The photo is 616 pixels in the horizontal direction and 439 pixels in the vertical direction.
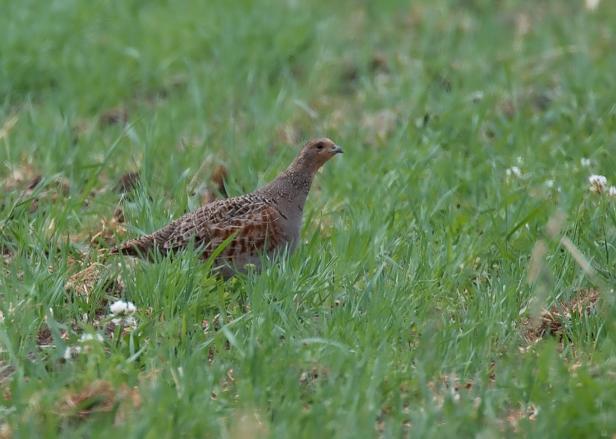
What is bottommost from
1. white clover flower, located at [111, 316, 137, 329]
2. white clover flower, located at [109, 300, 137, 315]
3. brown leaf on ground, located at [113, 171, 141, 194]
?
brown leaf on ground, located at [113, 171, 141, 194]

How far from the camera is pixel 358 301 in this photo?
5.13 m

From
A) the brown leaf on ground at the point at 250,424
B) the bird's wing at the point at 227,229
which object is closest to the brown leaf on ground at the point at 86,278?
the bird's wing at the point at 227,229

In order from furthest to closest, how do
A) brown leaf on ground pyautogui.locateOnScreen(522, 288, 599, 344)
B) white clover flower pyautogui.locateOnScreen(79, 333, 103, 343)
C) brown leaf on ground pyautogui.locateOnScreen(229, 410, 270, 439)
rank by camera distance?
brown leaf on ground pyautogui.locateOnScreen(522, 288, 599, 344)
white clover flower pyautogui.locateOnScreen(79, 333, 103, 343)
brown leaf on ground pyautogui.locateOnScreen(229, 410, 270, 439)

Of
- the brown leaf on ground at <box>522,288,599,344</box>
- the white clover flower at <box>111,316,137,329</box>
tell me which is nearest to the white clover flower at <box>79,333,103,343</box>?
the white clover flower at <box>111,316,137,329</box>

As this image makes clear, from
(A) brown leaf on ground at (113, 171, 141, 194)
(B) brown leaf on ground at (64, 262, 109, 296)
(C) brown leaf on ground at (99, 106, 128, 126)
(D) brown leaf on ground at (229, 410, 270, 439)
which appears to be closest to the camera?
(D) brown leaf on ground at (229, 410, 270, 439)

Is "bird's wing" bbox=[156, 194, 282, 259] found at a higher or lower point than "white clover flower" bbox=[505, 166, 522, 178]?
higher

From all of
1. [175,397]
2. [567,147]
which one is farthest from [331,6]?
[175,397]

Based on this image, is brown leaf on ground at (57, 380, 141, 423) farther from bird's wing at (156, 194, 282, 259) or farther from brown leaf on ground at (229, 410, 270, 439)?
bird's wing at (156, 194, 282, 259)

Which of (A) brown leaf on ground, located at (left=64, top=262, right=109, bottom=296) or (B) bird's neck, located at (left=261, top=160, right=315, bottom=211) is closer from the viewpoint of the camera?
(A) brown leaf on ground, located at (left=64, top=262, right=109, bottom=296)

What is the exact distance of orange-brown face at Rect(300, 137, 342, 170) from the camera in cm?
621

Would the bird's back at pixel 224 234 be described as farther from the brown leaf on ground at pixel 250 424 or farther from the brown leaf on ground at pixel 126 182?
the brown leaf on ground at pixel 250 424

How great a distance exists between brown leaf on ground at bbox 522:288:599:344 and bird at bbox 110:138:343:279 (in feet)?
3.96

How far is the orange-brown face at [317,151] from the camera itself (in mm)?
6207

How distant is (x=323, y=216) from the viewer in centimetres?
655
